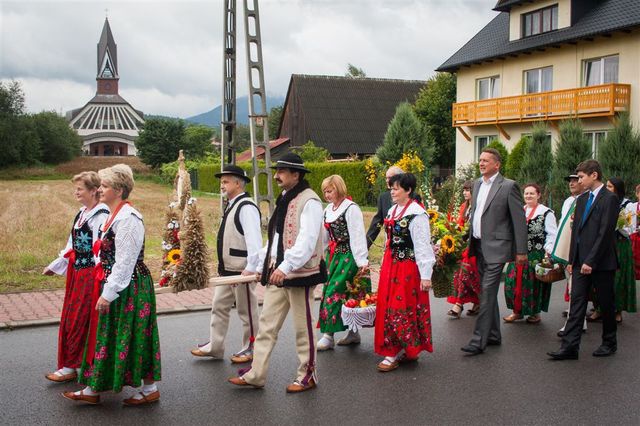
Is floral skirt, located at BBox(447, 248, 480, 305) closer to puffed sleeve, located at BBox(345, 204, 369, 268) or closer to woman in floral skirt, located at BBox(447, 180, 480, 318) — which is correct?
woman in floral skirt, located at BBox(447, 180, 480, 318)

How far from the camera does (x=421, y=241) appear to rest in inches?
276

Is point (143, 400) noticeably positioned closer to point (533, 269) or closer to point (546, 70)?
point (533, 269)

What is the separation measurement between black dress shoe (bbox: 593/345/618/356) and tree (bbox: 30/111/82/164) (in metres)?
86.8

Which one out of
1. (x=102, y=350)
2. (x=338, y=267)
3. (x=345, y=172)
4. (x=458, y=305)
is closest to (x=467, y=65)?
(x=345, y=172)

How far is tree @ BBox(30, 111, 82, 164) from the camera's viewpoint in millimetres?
88625

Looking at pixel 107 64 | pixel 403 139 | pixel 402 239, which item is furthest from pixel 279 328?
pixel 107 64

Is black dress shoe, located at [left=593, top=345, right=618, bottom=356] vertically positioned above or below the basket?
below

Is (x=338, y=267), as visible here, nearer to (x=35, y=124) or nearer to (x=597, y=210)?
(x=597, y=210)

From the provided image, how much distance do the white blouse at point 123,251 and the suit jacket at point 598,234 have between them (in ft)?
14.7

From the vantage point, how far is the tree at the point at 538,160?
24.2 meters

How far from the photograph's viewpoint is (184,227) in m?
9.11

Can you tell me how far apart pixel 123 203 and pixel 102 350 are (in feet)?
3.86

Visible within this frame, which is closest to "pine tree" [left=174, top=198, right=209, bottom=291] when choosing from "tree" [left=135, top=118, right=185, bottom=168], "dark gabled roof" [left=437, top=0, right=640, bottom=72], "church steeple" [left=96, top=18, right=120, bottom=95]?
"dark gabled roof" [left=437, top=0, right=640, bottom=72]

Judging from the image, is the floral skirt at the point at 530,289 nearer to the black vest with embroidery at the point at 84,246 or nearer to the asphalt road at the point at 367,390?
the asphalt road at the point at 367,390
